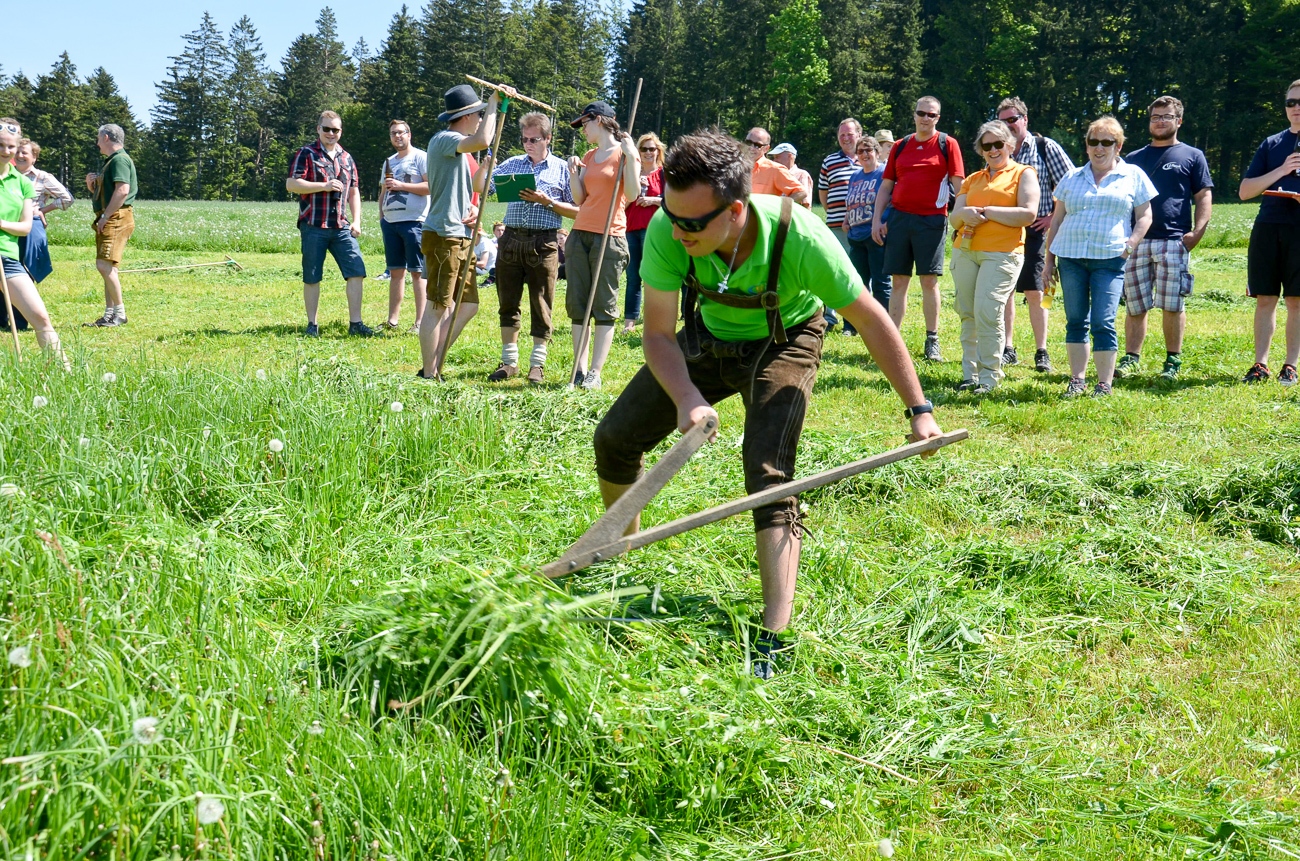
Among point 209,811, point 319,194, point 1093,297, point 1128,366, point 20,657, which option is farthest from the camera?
point 319,194

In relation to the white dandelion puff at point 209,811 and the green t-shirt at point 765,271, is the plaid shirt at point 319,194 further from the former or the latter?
the white dandelion puff at point 209,811

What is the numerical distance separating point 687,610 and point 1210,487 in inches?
127

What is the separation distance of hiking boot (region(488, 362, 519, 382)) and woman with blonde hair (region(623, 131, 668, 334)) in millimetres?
1465

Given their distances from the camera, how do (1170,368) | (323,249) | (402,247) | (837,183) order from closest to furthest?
(1170,368)
(323,249)
(402,247)
(837,183)

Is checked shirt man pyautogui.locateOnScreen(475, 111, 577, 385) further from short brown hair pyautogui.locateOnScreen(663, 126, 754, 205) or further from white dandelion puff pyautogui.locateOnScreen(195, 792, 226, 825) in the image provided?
white dandelion puff pyautogui.locateOnScreen(195, 792, 226, 825)

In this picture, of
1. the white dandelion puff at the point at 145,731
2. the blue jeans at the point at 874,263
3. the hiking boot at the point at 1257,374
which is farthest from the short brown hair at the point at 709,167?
the blue jeans at the point at 874,263

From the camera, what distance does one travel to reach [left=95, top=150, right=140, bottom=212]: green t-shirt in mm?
10836

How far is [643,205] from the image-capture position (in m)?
9.73

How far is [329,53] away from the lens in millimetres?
103062

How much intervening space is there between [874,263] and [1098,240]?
3006 mm

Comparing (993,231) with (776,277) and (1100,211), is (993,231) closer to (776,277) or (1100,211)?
(1100,211)

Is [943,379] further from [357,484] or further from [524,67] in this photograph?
[524,67]

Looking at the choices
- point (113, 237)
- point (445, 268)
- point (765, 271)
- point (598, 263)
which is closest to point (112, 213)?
point (113, 237)

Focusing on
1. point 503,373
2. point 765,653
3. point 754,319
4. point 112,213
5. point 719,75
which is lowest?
point 765,653
